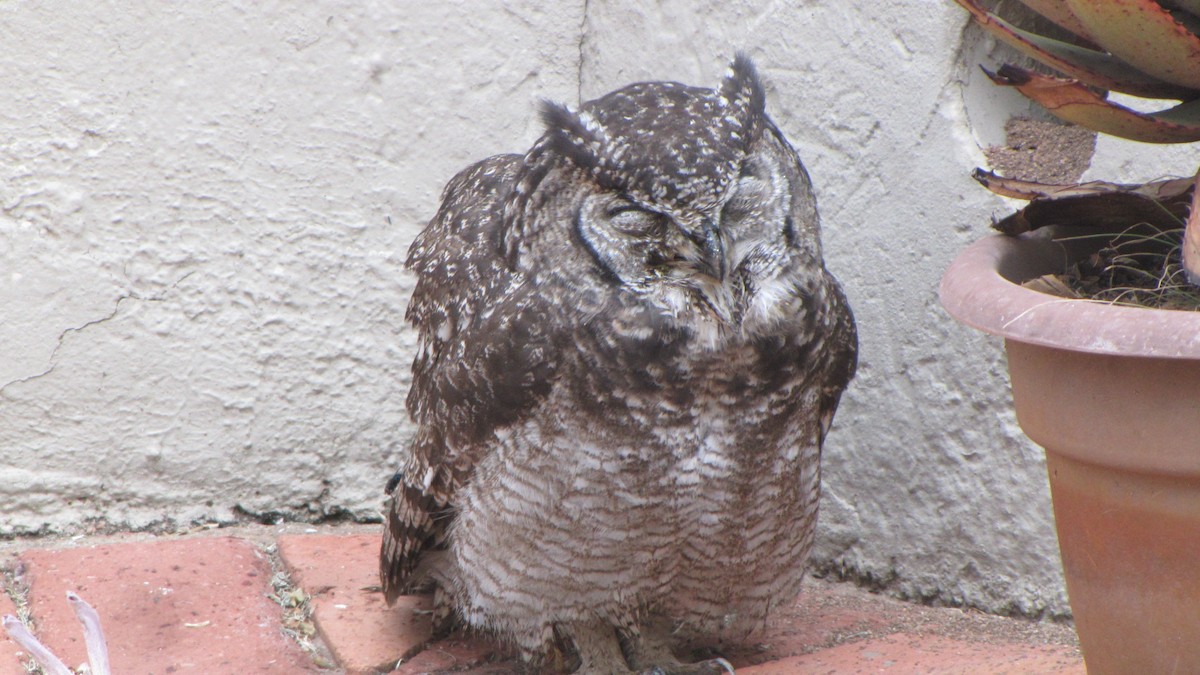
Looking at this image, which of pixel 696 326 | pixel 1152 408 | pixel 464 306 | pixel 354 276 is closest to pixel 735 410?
pixel 696 326

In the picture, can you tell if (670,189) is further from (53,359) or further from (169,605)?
(53,359)

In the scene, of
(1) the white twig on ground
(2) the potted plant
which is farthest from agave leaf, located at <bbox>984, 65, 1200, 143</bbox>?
(1) the white twig on ground

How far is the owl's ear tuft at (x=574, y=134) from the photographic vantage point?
195 cm

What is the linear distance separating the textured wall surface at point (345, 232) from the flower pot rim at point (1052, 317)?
749mm

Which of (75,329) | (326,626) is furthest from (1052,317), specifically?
(75,329)

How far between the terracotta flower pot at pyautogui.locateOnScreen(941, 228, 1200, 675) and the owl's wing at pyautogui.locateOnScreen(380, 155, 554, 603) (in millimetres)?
756

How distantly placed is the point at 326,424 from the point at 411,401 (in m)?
0.55

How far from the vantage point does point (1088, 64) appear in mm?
1534

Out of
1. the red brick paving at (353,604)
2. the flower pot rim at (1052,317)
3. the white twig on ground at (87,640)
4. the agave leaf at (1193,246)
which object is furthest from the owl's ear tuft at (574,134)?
the red brick paving at (353,604)

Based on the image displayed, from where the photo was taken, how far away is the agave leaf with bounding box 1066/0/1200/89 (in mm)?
1333

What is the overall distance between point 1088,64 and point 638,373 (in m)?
0.84

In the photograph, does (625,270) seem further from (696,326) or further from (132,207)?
(132,207)

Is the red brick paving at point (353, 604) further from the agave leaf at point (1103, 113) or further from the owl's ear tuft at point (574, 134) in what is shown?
the agave leaf at point (1103, 113)

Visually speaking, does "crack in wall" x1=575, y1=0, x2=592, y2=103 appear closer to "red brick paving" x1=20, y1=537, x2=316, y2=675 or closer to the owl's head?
the owl's head
